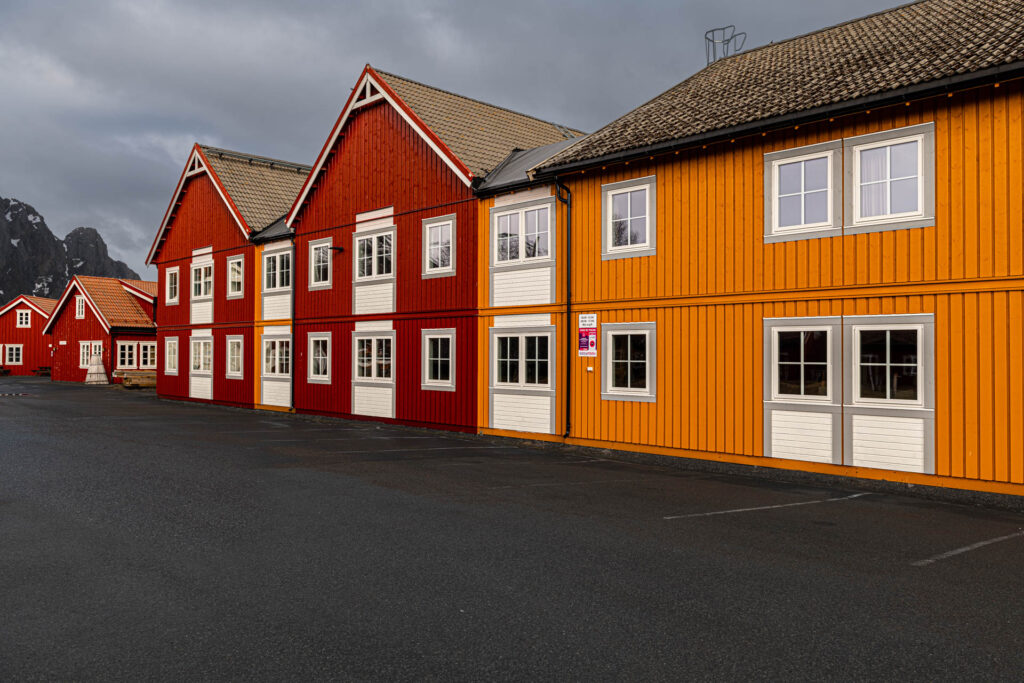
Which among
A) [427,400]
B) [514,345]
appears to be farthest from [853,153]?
[427,400]

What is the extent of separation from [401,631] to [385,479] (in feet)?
19.7

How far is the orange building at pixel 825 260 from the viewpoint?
33.0 ft

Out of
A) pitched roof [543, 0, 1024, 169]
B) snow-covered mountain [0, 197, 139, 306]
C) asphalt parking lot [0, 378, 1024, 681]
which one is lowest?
asphalt parking lot [0, 378, 1024, 681]

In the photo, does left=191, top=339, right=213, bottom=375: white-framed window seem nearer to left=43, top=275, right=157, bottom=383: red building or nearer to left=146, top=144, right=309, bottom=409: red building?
left=146, top=144, right=309, bottom=409: red building

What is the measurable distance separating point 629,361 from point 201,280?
20619mm

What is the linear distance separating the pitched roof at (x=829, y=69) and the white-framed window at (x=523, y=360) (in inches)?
153

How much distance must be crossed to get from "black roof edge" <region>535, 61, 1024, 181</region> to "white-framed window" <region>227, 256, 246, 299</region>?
15.5 metres

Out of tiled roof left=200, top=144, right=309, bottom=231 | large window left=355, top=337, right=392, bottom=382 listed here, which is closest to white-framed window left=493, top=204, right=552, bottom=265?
large window left=355, top=337, right=392, bottom=382

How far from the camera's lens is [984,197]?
10.1 m

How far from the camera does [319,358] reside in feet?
73.6

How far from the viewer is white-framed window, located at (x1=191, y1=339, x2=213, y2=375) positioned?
28.0 metres

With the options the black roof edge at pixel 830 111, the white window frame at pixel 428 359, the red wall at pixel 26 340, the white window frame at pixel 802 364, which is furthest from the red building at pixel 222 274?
the red wall at pixel 26 340

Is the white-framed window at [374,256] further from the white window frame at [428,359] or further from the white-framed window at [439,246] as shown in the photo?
the white window frame at [428,359]

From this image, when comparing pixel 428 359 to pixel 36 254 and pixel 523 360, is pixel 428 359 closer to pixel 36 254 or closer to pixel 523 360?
pixel 523 360
